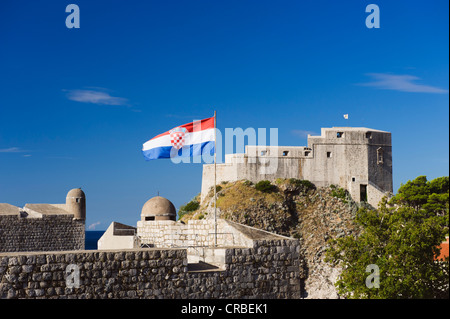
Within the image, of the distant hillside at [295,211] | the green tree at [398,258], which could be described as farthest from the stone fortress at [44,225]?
the green tree at [398,258]

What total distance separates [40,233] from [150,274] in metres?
24.6

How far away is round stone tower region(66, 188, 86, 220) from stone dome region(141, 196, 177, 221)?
Result: 895 centimetres

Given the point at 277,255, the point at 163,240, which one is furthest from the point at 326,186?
the point at 277,255

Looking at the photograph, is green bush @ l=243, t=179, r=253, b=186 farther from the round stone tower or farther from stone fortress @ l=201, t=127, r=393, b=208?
the round stone tower

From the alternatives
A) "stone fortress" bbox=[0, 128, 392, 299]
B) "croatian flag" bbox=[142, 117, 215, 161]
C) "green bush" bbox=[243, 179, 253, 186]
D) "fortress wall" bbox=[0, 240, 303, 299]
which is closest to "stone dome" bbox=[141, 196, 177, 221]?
"stone fortress" bbox=[0, 128, 392, 299]

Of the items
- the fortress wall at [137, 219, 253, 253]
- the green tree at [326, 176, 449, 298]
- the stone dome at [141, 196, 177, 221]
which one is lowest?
the green tree at [326, 176, 449, 298]

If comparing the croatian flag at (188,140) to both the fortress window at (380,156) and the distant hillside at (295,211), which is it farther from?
the fortress window at (380,156)

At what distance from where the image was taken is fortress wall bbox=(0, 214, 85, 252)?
31000 millimetres

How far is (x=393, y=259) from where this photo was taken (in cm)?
2183

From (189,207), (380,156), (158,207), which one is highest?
(380,156)

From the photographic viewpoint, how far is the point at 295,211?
51906 millimetres

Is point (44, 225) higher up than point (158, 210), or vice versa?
point (158, 210)

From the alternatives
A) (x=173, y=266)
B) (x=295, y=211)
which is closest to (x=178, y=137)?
(x=173, y=266)

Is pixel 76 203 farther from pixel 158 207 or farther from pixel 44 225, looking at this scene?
pixel 158 207
